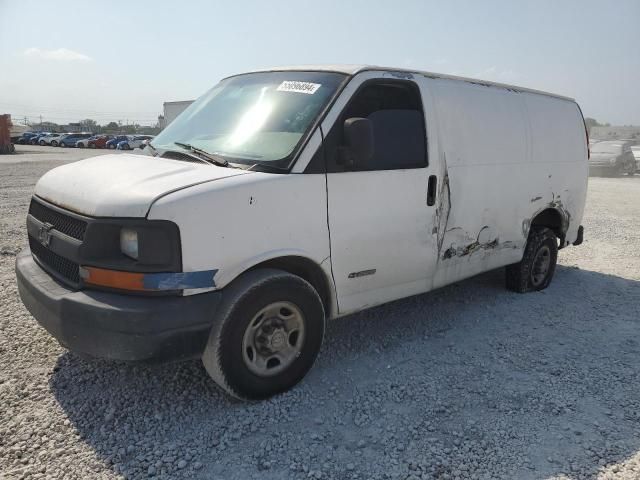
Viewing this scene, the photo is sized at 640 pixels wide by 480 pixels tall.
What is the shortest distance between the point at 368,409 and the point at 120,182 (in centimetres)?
206

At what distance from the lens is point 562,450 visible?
2.88 metres

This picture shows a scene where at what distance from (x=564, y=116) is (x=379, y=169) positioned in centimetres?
333

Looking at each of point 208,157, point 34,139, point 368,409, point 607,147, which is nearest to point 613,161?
point 607,147

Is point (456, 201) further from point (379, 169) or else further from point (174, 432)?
point (174, 432)

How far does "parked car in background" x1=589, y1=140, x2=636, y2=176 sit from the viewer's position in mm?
23625

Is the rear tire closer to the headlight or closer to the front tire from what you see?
the front tire

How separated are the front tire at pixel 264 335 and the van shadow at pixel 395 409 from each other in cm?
17

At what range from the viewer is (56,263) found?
3201mm

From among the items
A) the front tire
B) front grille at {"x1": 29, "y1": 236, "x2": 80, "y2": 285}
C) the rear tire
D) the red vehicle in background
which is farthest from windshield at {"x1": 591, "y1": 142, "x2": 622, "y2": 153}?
the red vehicle in background

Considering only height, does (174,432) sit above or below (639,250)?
above

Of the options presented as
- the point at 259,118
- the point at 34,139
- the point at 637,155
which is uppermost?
the point at 259,118

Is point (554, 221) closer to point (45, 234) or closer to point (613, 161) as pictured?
point (45, 234)

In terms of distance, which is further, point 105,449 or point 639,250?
point 639,250

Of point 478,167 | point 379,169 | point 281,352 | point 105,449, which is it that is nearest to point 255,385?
point 281,352
